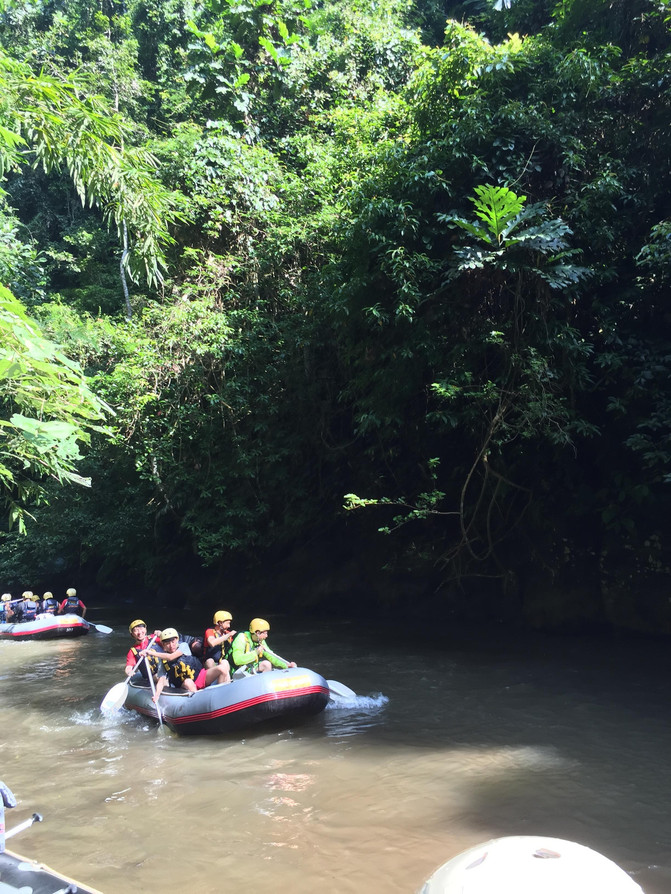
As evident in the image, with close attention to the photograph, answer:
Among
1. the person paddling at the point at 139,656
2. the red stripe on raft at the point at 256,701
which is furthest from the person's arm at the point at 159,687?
the red stripe on raft at the point at 256,701

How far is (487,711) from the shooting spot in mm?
7121

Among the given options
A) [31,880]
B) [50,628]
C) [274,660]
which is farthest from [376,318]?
[50,628]

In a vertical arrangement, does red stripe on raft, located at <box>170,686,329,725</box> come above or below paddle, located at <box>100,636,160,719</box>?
above

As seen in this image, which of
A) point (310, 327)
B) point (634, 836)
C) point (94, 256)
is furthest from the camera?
point (94, 256)

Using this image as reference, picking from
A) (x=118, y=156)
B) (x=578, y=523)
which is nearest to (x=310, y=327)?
(x=578, y=523)

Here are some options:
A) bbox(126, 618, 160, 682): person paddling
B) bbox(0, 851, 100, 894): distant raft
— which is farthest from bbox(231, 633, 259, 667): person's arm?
bbox(0, 851, 100, 894): distant raft

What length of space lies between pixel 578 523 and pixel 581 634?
163 cm

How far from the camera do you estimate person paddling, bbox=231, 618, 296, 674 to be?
7477mm

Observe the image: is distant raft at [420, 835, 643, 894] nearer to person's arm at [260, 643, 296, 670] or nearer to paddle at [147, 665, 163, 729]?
person's arm at [260, 643, 296, 670]

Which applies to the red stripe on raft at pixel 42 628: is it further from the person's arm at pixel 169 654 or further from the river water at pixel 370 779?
the person's arm at pixel 169 654

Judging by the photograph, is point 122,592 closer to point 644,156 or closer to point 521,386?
point 521,386

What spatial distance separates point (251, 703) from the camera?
6.63m

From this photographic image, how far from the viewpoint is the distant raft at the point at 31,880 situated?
2898mm

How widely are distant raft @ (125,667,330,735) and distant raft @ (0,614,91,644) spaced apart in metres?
7.87
